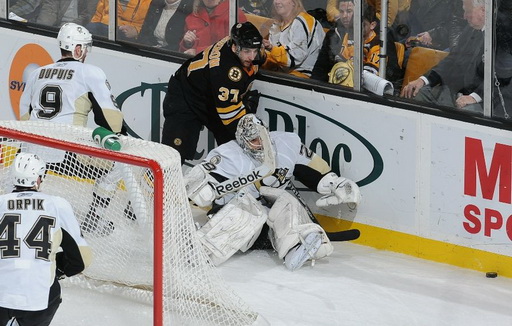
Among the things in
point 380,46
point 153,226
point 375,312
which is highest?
point 380,46

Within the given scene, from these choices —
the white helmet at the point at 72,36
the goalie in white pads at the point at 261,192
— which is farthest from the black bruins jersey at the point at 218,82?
the white helmet at the point at 72,36

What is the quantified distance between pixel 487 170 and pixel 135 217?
1.59m

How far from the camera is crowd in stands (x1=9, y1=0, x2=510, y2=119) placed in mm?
6109

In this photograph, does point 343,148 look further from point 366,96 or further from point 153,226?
point 153,226

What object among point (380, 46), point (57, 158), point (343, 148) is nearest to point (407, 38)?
point (380, 46)

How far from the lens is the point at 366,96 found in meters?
6.37

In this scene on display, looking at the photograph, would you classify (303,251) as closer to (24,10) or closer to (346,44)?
(346,44)

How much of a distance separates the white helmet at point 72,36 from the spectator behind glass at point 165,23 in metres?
0.92

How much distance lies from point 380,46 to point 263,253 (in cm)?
112

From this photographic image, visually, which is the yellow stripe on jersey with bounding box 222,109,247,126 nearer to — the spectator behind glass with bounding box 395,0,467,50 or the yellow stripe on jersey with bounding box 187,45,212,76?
the yellow stripe on jersey with bounding box 187,45,212,76

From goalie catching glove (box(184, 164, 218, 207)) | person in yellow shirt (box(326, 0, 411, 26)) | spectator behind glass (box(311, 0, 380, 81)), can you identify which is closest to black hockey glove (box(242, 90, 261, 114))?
spectator behind glass (box(311, 0, 380, 81))

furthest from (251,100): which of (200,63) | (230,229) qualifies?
(230,229)

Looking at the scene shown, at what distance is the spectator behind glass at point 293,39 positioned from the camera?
659 centimetres

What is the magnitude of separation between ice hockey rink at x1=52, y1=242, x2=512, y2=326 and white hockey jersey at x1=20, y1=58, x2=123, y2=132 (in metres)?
0.83
